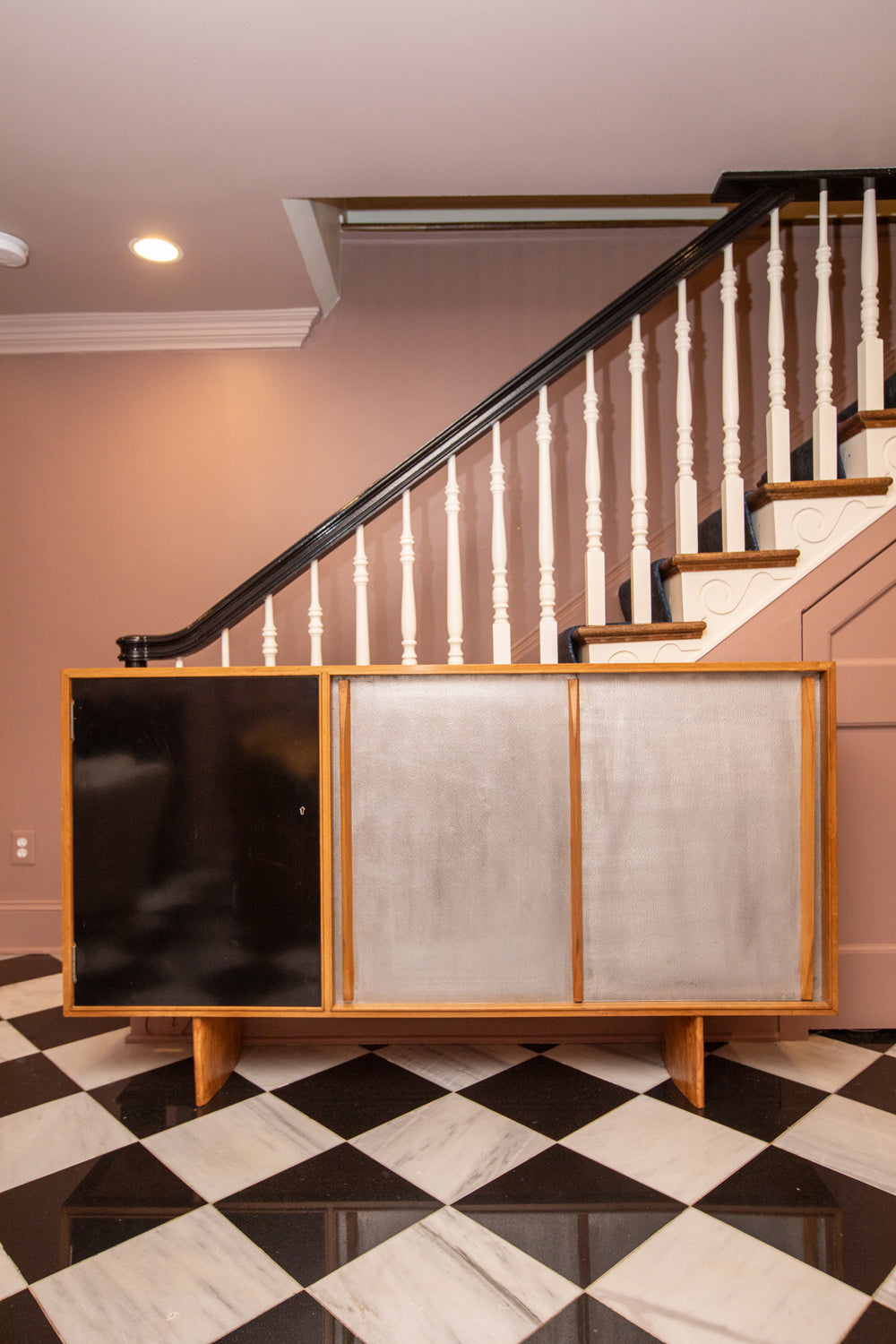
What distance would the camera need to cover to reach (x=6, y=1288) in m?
1.25

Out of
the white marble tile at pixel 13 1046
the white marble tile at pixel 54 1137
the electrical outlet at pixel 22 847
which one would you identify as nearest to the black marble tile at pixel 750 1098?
the white marble tile at pixel 54 1137

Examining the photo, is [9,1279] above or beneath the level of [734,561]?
beneath

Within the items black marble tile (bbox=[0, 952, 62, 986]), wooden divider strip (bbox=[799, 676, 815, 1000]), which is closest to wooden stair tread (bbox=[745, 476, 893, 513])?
wooden divider strip (bbox=[799, 676, 815, 1000])

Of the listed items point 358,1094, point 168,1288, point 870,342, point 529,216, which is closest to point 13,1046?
point 358,1094

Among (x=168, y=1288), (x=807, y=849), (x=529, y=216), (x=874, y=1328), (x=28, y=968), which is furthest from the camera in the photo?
(x=529, y=216)

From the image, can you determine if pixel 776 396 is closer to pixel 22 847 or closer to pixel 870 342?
pixel 870 342

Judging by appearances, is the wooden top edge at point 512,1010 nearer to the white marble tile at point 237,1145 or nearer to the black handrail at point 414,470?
the white marble tile at point 237,1145

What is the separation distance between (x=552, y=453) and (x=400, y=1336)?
2.70m

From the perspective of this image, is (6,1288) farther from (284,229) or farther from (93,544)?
(284,229)

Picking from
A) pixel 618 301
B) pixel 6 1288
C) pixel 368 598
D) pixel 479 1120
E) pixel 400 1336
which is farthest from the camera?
pixel 368 598

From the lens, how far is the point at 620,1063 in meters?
2.00

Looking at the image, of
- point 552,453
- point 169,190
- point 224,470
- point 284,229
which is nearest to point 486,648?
point 552,453

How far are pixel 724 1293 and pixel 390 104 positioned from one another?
8.66 ft

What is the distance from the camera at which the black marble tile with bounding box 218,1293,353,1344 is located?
44.7 inches
